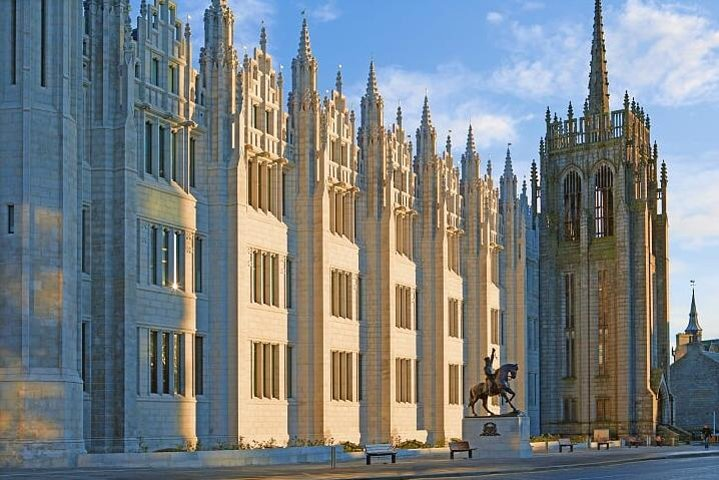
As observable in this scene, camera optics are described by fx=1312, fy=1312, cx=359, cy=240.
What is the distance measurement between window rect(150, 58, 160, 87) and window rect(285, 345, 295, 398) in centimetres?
1389

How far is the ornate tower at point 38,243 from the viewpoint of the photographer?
37656 mm

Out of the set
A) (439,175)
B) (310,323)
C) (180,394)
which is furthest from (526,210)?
(180,394)

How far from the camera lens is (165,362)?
47.8m

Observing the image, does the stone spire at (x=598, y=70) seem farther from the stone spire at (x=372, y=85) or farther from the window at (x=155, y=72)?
the window at (x=155, y=72)

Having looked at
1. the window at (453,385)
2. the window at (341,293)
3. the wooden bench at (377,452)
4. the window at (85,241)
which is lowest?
the wooden bench at (377,452)

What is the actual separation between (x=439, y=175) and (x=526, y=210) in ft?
67.2

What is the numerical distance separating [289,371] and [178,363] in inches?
341

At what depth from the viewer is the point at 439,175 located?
71.1m

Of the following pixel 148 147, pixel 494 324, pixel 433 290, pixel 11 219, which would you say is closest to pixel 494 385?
pixel 433 290

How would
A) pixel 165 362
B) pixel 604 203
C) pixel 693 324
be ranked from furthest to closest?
pixel 693 324 < pixel 604 203 < pixel 165 362

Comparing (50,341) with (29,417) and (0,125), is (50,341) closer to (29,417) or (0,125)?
(29,417)

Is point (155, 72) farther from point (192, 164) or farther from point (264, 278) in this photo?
point (264, 278)

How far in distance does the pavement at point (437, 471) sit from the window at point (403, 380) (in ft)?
47.5

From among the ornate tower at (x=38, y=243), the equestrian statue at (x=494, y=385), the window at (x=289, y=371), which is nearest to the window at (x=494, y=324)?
the equestrian statue at (x=494, y=385)
